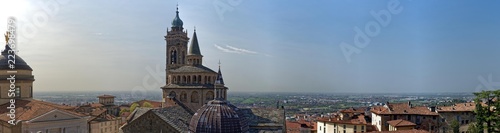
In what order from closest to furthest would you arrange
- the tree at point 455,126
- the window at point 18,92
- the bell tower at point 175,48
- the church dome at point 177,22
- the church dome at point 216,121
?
the church dome at point 216,121
the window at point 18,92
the tree at point 455,126
the bell tower at point 175,48
the church dome at point 177,22

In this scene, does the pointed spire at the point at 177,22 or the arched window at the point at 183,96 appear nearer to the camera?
the arched window at the point at 183,96

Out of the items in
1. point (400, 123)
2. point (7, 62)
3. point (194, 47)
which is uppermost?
point (194, 47)

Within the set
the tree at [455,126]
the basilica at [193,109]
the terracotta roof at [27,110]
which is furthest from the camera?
the tree at [455,126]

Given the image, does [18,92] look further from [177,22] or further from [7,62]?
[177,22]

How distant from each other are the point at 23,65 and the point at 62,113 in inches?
300

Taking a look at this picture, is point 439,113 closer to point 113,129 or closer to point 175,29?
point 175,29

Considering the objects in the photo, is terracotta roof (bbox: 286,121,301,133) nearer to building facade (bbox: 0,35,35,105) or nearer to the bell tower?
the bell tower

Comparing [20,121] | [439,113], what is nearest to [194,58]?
[20,121]

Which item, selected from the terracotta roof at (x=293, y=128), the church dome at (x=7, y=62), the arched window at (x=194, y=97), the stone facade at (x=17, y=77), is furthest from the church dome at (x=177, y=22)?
the church dome at (x=7, y=62)

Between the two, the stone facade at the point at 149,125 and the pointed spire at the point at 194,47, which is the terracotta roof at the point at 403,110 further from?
the stone facade at the point at 149,125

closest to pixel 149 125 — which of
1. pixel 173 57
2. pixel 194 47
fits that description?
pixel 194 47

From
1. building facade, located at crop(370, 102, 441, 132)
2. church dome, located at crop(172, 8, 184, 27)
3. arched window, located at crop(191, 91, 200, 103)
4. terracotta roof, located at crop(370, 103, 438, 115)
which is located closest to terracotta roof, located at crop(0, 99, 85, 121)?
arched window, located at crop(191, 91, 200, 103)

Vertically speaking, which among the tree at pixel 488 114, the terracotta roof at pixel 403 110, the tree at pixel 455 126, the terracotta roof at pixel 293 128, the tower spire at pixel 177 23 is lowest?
the terracotta roof at pixel 293 128

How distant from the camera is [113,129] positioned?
64.3 meters
